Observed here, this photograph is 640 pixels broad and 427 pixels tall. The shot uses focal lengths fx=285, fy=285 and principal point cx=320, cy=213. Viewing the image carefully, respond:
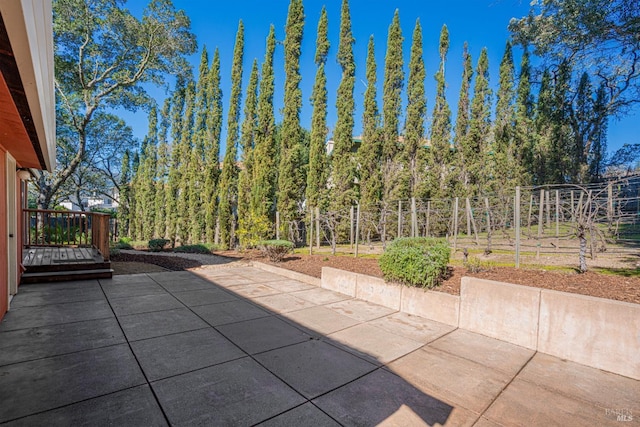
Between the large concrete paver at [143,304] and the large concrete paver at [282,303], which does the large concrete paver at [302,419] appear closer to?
the large concrete paver at [282,303]

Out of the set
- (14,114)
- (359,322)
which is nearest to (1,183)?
(14,114)

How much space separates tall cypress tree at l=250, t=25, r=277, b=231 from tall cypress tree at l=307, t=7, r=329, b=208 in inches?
78.8

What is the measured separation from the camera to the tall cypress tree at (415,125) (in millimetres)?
15961

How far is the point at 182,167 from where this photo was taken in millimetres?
20094

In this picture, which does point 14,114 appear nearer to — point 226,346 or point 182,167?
point 226,346

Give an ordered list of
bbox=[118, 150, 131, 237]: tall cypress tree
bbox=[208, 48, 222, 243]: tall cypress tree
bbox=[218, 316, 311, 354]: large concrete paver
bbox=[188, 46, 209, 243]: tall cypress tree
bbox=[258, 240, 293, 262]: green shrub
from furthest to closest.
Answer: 1. bbox=[118, 150, 131, 237]: tall cypress tree
2. bbox=[188, 46, 209, 243]: tall cypress tree
3. bbox=[208, 48, 222, 243]: tall cypress tree
4. bbox=[258, 240, 293, 262]: green shrub
5. bbox=[218, 316, 311, 354]: large concrete paver

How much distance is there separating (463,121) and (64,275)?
19340mm

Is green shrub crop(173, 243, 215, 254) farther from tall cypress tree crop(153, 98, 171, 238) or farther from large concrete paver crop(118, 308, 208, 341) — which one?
tall cypress tree crop(153, 98, 171, 238)

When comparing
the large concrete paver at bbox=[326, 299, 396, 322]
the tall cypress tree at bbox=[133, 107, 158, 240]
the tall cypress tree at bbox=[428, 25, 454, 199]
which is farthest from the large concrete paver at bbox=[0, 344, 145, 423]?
the tall cypress tree at bbox=[133, 107, 158, 240]

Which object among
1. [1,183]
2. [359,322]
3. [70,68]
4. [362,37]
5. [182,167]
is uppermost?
[362,37]

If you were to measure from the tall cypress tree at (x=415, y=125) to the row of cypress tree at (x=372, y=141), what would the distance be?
0.19 feet

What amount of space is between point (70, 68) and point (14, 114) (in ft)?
46.2

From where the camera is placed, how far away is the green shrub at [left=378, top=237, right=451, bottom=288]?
4520 mm

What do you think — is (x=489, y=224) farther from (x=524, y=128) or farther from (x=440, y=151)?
(x=524, y=128)
